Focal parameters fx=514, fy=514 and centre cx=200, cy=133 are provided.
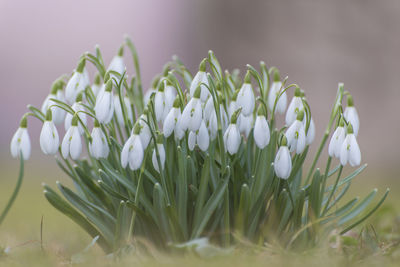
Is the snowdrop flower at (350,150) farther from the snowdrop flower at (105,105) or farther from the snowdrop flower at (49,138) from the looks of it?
the snowdrop flower at (49,138)

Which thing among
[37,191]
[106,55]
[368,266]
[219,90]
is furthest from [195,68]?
[368,266]

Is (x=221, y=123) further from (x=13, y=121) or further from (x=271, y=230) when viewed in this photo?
(x=13, y=121)

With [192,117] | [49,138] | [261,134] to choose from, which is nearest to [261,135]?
[261,134]

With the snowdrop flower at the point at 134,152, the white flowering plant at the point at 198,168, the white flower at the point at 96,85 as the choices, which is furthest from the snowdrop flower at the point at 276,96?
the white flower at the point at 96,85

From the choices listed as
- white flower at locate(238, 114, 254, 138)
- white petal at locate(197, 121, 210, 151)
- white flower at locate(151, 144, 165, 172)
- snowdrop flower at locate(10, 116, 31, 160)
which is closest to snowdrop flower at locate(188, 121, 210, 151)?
white petal at locate(197, 121, 210, 151)

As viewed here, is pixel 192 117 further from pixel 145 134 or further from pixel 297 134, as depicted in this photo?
pixel 297 134

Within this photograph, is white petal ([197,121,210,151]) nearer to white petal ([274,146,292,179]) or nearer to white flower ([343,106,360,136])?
white petal ([274,146,292,179])

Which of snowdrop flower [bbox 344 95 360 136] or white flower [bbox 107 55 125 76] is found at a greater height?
white flower [bbox 107 55 125 76]

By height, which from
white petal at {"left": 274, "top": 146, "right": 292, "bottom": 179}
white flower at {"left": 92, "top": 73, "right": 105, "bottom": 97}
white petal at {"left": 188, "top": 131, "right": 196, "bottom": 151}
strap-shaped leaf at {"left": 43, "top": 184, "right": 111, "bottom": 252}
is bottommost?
strap-shaped leaf at {"left": 43, "top": 184, "right": 111, "bottom": 252}
